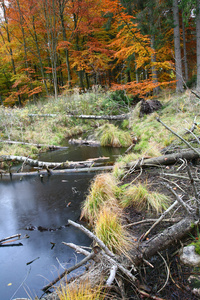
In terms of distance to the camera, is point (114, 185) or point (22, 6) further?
point (22, 6)

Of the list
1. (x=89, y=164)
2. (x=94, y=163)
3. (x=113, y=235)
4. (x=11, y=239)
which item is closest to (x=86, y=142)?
(x=94, y=163)

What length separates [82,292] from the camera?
1.73m

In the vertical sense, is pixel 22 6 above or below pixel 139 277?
above

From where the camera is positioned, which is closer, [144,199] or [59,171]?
[144,199]

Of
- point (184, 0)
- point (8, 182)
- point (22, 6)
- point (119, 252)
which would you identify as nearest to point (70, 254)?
point (119, 252)

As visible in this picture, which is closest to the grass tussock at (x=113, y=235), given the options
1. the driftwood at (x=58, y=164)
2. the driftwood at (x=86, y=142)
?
the driftwood at (x=58, y=164)

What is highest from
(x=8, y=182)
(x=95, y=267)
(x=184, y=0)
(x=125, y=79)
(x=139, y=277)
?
(x=184, y=0)

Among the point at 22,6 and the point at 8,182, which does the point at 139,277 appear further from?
the point at 22,6

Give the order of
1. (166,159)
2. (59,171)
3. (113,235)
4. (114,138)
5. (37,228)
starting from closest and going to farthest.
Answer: (113,235)
(37,228)
(166,159)
(59,171)
(114,138)

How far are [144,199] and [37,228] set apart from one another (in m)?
2.05

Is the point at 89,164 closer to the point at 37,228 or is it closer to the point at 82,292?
the point at 37,228

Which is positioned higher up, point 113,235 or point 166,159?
point 166,159

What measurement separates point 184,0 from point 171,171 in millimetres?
8545

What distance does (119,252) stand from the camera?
2.32 m
